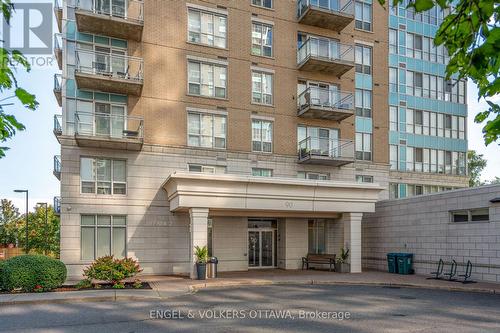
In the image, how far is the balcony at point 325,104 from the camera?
25.1 metres

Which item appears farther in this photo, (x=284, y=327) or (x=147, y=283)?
(x=147, y=283)

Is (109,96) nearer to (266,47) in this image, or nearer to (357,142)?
(266,47)

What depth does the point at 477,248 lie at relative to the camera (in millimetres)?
18672

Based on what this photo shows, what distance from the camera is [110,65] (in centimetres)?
2136

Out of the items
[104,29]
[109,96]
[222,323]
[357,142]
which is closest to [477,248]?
[357,142]

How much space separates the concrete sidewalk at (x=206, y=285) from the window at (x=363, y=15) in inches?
674

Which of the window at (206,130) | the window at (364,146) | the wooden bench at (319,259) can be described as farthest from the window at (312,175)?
the window at (206,130)

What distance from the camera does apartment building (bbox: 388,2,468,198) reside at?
35844 mm

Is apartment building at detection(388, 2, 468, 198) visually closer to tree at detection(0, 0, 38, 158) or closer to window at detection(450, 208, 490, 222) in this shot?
window at detection(450, 208, 490, 222)

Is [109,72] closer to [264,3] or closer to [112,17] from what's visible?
[112,17]

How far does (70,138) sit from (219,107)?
26.7ft

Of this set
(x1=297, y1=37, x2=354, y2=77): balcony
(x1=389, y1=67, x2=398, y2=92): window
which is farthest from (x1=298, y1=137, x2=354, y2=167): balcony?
(x1=389, y1=67, x2=398, y2=92): window

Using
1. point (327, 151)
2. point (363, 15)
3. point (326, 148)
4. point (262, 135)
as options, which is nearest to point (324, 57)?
point (326, 148)

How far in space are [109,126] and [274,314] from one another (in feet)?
46.2
